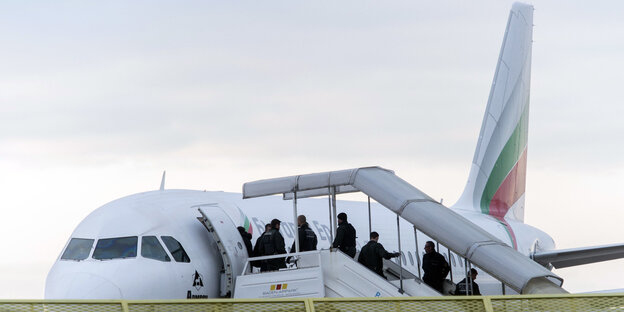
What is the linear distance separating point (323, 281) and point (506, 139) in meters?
17.4

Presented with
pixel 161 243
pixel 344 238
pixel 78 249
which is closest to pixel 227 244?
pixel 161 243

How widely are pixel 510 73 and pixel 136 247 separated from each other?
2032cm

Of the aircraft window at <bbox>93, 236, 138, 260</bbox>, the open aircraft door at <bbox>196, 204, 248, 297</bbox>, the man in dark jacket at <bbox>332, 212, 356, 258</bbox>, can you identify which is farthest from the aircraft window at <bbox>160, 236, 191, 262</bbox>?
the man in dark jacket at <bbox>332, 212, 356, 258</bbox>

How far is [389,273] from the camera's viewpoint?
1825cm

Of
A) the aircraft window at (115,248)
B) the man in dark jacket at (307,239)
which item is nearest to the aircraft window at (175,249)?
the aircraft window at (115,248)

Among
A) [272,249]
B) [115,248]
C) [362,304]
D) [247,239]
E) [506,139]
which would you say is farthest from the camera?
[506,139]

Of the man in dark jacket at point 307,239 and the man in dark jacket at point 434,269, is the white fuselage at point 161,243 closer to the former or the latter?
the man in dark jacket at point 434,269

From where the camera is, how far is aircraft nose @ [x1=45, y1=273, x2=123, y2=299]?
1388cm

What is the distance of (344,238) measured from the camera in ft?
52.1

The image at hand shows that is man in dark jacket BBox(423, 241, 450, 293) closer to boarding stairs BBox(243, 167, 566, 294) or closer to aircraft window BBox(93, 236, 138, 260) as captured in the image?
boarding stairs BBox(243, 167, 566, 294)

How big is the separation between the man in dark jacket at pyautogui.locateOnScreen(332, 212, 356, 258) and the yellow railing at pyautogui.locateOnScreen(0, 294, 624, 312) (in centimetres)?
564

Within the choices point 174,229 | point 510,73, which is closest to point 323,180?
point 174,229

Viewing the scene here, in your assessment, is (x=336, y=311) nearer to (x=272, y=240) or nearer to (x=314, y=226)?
(x=272, y=240)

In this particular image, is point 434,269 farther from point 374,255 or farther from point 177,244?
point 177,244
